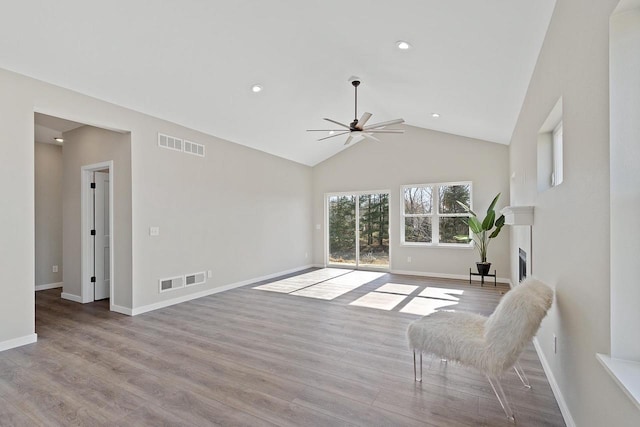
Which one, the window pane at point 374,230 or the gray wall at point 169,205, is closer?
the gray wall at point 169,205

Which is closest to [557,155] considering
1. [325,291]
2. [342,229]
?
[325,291]

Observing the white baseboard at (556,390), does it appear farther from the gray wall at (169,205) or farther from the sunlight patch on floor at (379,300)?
the gray wall at (169,205)

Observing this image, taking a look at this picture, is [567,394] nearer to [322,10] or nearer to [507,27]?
[507,27]

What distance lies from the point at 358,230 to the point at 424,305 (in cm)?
372

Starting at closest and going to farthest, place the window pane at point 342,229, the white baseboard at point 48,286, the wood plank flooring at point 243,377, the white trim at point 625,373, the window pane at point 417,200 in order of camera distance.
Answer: the white trim at point 625,373
the wood plank flooring at point 243,377
the white baseboard at point 48,286
the window pane at point 417,200
the window pane at point 342,229

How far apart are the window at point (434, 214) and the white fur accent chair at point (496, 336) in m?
4.82

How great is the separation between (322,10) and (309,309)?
12.3 ft

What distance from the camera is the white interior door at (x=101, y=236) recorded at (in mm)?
5188

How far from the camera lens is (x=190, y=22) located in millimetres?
3213

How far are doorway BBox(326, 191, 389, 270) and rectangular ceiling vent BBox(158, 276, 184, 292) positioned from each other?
432 centimetres

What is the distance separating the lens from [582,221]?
1.76m

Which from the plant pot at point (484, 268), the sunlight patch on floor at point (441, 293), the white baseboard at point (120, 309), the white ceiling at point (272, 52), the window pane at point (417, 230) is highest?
the white ceiling at point (272, 52)

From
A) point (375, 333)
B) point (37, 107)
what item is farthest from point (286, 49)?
point (375, 333)

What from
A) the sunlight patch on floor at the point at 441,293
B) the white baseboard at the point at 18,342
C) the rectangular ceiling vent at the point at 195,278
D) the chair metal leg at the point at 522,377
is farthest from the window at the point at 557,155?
the white baseboard at the point at 18,342
